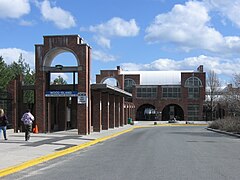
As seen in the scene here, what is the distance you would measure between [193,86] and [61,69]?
59.2 meters

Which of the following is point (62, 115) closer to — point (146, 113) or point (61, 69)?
point (61, 69)

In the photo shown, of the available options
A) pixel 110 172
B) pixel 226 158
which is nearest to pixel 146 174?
pixel 110 172

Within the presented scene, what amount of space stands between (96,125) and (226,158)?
2057 cm

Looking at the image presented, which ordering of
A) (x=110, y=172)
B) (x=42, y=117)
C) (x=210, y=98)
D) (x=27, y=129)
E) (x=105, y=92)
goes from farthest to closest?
(x=210, y=98) → (x=105, y=92) → (x=42, y=117) → (x=27, y=129) → (x=110, y=172)

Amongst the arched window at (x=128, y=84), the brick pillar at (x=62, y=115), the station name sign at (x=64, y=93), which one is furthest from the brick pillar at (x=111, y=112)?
the arched window at (x=128, y=84)

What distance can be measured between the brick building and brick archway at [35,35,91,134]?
55.9 metres

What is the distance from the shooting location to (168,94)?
87.9m

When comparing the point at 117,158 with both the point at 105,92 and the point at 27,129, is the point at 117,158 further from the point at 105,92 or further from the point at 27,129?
the point at 105,92

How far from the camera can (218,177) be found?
10.5 m

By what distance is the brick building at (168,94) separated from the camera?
85.4 metres

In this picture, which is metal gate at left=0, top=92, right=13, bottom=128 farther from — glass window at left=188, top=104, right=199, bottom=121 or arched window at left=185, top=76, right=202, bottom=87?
arched window at left=185, top=76, right=202, bottom=87

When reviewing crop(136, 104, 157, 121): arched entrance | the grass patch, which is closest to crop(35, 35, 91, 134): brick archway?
the grass patch

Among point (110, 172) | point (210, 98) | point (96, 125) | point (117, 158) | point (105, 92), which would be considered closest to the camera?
point (110, 172)

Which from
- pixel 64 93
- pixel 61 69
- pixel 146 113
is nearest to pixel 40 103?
pixel 64 93
